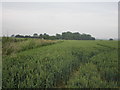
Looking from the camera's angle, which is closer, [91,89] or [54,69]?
[91,89]

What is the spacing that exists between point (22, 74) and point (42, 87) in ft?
2.32

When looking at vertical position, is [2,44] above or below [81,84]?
above

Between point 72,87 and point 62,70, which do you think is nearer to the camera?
point 72,87

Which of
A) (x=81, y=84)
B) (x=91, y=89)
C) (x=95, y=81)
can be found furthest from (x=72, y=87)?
(x=95, y=81)

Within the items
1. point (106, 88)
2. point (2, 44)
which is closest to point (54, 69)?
point (106, 88)

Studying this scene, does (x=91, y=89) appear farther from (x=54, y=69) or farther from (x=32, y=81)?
(x=32, y=81)

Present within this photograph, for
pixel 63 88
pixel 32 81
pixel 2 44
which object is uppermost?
pixel 2 44

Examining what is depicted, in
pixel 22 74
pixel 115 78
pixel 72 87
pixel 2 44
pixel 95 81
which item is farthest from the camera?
pixel 2 44

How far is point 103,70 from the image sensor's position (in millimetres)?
3355

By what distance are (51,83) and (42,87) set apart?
25cm

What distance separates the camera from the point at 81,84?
8.11ft

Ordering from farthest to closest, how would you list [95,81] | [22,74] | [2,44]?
1. [2,44]
2. [22,74]
3. [95,81]

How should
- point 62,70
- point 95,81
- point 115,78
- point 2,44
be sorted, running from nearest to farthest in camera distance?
point 95,81 < point 115,78 < point 62,70 < point 2,44

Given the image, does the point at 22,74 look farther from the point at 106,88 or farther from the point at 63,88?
the point at 106,88
